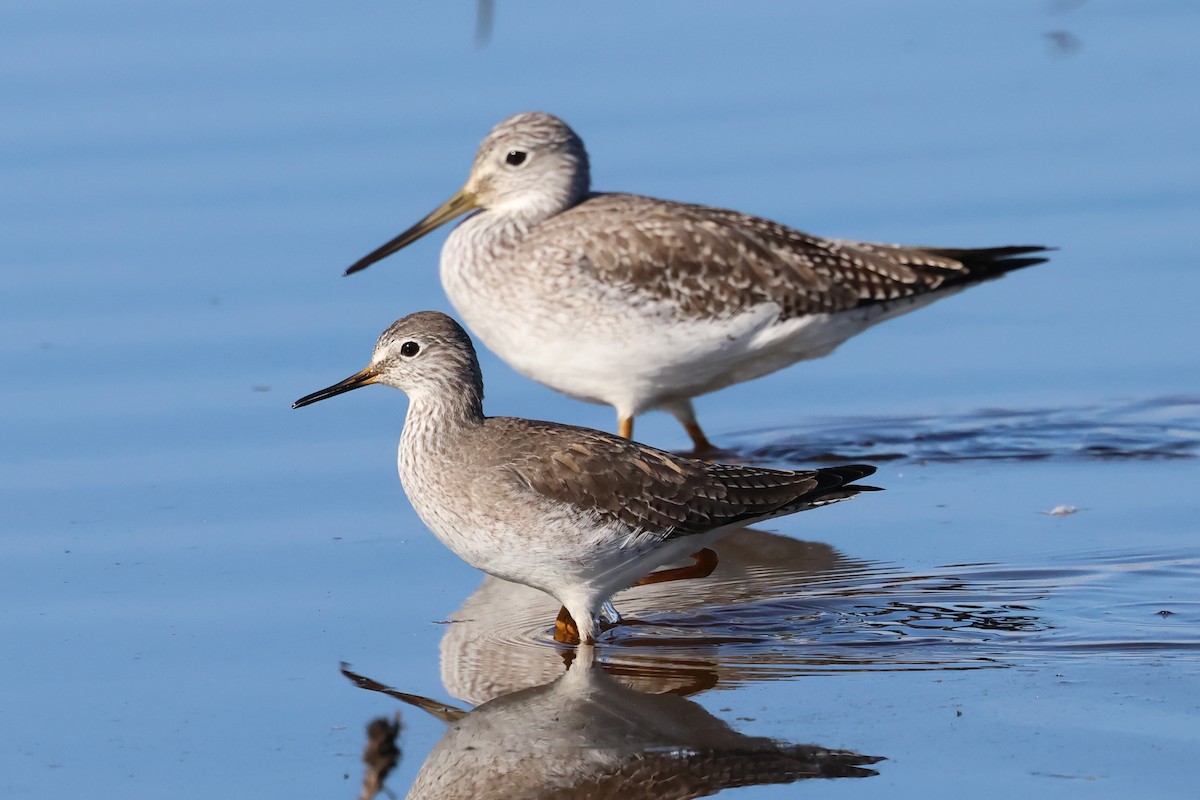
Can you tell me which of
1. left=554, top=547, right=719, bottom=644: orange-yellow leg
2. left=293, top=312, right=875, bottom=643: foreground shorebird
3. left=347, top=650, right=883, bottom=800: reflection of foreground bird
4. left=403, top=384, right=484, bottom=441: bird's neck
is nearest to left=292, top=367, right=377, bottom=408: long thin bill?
left=293, top=312, right=875, bottom=643: foreground shorebird

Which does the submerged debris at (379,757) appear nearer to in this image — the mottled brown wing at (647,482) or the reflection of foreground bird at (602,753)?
the reflection of foreground bird at (602,753)

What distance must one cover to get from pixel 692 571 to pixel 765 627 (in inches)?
39.5

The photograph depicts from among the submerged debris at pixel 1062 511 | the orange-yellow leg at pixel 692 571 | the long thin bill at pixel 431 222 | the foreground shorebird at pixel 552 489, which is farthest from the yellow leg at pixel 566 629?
the long thin bill at pixel 431 222

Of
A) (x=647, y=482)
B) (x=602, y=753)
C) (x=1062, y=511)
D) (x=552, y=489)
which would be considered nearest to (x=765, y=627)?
(x=647, y=482)

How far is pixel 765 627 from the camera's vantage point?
25.3 ft

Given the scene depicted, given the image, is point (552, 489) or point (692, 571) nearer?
point (552, 489)

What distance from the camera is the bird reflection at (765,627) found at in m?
7.19

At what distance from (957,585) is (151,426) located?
4026 millimetres

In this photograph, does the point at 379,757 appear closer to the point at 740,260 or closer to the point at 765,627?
the point at 765,627

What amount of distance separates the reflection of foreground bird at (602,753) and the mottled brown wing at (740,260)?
136 inches

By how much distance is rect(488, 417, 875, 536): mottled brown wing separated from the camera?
761 centimetres

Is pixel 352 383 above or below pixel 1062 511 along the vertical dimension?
above

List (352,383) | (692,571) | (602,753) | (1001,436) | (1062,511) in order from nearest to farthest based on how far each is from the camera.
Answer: (602,753) → (352,383) → (692,571) → (1062,511) → (1001,436)

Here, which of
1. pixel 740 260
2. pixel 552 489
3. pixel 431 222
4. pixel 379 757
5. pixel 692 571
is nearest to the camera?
pixel 379 757
